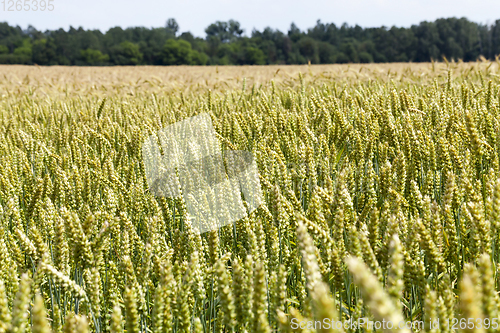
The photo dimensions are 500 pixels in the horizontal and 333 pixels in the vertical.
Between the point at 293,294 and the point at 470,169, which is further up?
the point at 470,169

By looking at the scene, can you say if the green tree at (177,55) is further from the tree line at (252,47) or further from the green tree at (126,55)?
the green tree at (126,55)

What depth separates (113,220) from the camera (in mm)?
1305

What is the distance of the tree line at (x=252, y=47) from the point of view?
50.4m

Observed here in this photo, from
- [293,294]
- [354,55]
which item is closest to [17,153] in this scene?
[293,294]

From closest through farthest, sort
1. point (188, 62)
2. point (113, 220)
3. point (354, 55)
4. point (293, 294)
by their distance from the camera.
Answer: point (113, 220)
point (293, 294)
point (188, 62)
point (354, 55)

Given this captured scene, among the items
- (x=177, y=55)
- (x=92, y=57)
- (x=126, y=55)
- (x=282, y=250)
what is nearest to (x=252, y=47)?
(x=177, y=55)

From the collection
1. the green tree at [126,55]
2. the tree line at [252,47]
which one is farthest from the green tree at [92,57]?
the green tree at [126,55]

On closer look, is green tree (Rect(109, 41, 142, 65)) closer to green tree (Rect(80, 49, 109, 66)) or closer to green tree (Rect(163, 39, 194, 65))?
green tree (Rect(80, 49, 109, 66))

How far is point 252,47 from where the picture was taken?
195 ft

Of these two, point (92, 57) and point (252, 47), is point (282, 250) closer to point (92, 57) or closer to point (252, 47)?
point (92, 57)

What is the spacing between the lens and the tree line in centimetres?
5041

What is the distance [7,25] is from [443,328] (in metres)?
88.7

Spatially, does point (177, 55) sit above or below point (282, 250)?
above

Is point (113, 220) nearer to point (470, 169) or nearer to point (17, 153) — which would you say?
point (470, 169)
